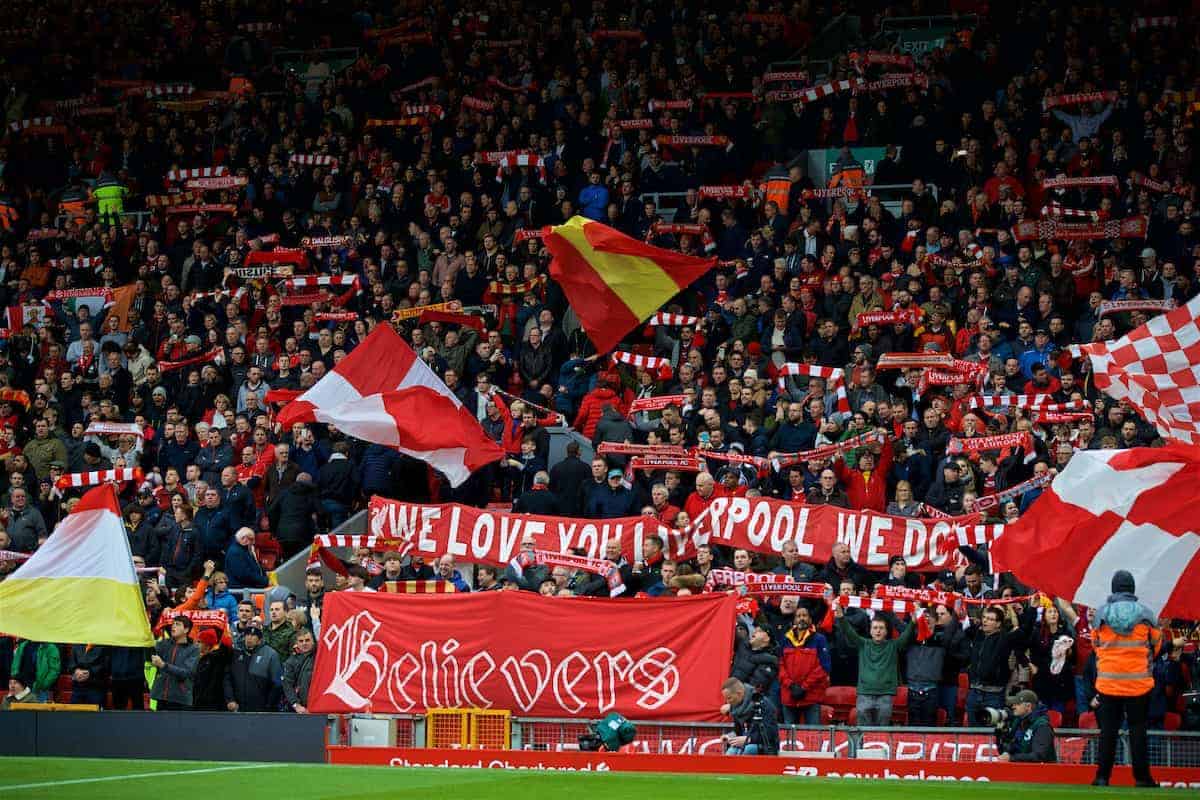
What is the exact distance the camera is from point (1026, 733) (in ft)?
51.1

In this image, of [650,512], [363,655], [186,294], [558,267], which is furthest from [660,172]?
[363,655]

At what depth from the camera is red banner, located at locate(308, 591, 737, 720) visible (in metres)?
17.7

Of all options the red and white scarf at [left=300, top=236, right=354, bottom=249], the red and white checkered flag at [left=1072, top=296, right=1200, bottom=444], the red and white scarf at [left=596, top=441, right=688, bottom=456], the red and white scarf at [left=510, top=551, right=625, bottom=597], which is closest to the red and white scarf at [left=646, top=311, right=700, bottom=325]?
the red and white scarf at [left=596, top=441, right=688, bottom=456]

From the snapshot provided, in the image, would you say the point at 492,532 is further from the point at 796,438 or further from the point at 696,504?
the point at 796,438

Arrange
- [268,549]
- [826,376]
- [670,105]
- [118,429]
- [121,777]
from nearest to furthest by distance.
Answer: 1. [121,777]
2. [826,376]
3. [268,549]
4. [118,429]
5. [670,105]

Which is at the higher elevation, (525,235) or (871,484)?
(525,235)

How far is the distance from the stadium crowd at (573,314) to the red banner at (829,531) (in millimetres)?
358

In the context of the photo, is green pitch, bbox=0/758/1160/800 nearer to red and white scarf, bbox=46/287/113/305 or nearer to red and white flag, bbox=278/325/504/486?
red and white flag, bbox=278/325/504/486

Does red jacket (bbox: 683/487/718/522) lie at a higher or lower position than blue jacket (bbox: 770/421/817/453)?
lower

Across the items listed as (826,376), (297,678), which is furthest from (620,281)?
(297,678)

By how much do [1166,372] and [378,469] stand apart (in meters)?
11.1

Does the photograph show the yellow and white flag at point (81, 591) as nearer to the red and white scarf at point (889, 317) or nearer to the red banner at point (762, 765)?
the red banner at point (762, 765)

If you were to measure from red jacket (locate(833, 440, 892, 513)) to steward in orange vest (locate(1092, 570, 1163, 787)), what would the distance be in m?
6.62

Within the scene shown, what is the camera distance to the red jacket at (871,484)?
2044 centimetres
